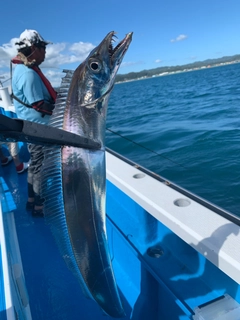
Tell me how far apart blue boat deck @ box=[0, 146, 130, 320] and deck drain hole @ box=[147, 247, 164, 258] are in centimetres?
41

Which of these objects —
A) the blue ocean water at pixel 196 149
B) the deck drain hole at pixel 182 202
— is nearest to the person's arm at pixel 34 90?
the blue ocean water at pixel 196 149

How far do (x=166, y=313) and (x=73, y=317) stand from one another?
0.66 m

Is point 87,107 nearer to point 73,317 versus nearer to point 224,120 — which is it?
point 73,317

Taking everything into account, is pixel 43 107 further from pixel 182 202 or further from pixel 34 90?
pixel 182 202

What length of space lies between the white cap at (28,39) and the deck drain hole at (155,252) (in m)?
2.00

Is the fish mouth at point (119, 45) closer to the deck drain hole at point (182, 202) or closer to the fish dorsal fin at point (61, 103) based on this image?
the fish dorsal fin at point (61, 103)

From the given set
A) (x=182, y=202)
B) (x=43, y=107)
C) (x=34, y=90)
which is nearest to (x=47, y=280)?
(x=182, y=202)

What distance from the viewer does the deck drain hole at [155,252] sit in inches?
70.0

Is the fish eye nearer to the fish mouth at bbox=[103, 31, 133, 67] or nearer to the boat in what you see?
the fish mouth at bbox=[103, 31, 133, 67]

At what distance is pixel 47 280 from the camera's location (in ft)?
6.70

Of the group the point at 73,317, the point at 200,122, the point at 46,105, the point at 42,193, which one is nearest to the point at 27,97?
the point at 46,105

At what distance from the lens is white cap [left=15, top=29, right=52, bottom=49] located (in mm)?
2137

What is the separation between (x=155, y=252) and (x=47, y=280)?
0.95 meters

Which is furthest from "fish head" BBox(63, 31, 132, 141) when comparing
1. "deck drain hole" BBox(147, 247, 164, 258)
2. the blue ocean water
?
the blue ocean water
